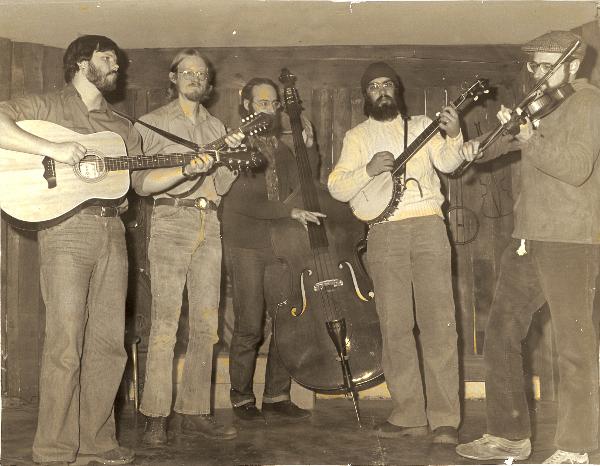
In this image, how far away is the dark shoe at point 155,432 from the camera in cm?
415

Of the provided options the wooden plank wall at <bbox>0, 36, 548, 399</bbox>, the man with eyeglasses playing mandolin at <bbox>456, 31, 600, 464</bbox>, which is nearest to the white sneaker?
the man with eyeglasses playing mandolin at <bbox>456, 31, 600, 464</bbox>

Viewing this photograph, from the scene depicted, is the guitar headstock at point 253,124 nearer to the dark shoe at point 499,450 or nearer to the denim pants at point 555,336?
the denim pants at point 555,336

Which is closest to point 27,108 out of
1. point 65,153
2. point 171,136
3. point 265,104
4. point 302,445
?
point 65,153

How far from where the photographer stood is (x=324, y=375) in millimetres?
4410

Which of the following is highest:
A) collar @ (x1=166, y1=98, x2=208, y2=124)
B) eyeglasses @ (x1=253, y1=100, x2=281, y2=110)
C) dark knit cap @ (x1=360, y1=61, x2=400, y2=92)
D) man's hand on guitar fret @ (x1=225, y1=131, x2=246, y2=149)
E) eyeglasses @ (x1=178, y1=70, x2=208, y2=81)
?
eyeglasses @ (x1=178, y1=70, x2=208, y2=81)

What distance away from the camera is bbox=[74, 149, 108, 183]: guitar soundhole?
12.5ft

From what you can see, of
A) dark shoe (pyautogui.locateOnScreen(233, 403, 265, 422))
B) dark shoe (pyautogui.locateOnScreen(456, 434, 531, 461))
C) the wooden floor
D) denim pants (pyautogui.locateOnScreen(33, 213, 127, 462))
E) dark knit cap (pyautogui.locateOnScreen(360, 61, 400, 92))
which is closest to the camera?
denim pants (pyautogui.locateOnScreen(33, 213, 127, 462))

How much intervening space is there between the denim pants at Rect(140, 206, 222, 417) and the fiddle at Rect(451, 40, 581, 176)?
5.72ft

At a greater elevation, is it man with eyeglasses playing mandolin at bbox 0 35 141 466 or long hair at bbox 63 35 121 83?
long hair at bbox 63 35 121 83

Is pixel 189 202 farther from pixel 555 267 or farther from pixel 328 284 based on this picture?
pixel 555 267

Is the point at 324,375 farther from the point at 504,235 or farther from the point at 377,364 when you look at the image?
the point at 504,235

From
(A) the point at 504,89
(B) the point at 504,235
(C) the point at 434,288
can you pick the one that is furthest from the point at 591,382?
(A) the point at 504,89

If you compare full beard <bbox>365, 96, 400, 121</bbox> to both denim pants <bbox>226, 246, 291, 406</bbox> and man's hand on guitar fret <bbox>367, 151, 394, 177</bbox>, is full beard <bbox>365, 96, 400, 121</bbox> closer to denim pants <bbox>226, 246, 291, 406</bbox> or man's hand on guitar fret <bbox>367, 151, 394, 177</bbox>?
man's hand on guitar fret <bbox>367, 151, 394, 177</bbox>

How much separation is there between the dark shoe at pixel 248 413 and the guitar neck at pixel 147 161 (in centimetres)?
165
